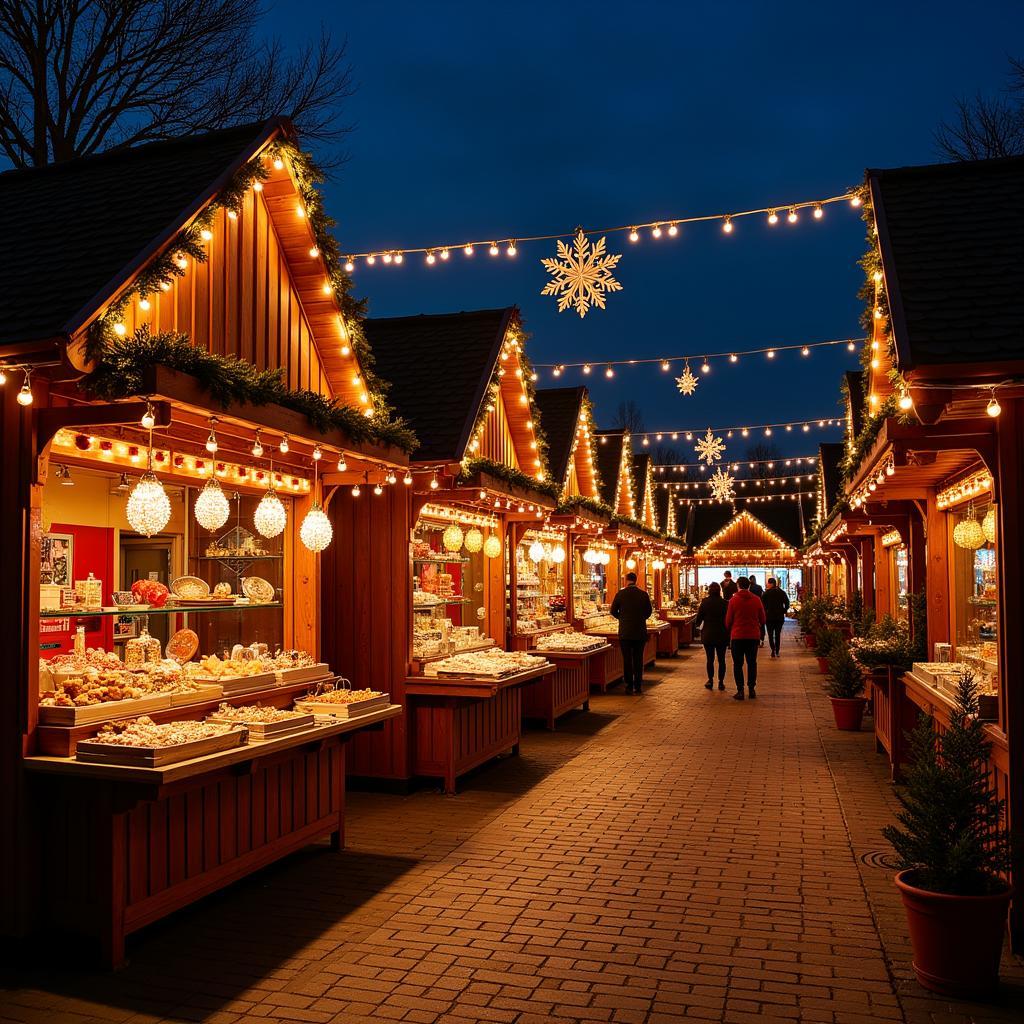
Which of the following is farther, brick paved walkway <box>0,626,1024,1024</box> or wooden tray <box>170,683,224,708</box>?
wooden tray <box>170,683,224,708</box>

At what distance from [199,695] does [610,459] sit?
17.8 metres

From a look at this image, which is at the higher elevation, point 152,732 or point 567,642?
point 152,732

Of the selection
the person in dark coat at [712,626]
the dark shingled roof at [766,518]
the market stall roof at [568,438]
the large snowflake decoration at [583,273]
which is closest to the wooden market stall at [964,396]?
the large snowflake decoration at [583,273]

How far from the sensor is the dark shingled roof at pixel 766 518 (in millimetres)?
48625

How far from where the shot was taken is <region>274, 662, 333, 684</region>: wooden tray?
6965 millimetres

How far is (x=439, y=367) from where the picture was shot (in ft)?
36.3

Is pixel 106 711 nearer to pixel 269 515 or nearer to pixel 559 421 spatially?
pixel 269 515

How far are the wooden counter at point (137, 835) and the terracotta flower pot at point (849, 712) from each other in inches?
333

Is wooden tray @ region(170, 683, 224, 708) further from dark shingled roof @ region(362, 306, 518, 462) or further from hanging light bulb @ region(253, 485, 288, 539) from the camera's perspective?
dark shingled roof @ region(362, 306, 518, 462)

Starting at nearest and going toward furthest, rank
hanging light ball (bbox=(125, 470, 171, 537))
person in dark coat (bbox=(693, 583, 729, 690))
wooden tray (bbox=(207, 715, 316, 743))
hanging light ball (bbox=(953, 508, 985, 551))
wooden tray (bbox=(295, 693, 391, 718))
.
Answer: hanging light ball (bbox=(125, 470, 171, 537)) < wooden tray (bbox=(207, 715, 316, 743)) < wooden tray (bbox=(295, 693, 391, 718)) < hanging light ball (bbox=(953, 508, 985, 551)) < person in dark coat (bbox=(693, 583, 729, 690))

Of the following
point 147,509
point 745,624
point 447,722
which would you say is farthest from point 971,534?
point 745,624

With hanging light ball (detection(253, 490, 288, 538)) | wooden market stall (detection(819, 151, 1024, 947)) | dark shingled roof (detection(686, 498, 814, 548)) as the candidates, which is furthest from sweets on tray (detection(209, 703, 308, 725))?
dark shingled roof (detection(686, 498, 814, 548))

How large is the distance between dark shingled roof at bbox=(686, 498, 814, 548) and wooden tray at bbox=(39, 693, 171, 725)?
44489mm

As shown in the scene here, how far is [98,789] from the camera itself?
4.91 metres
